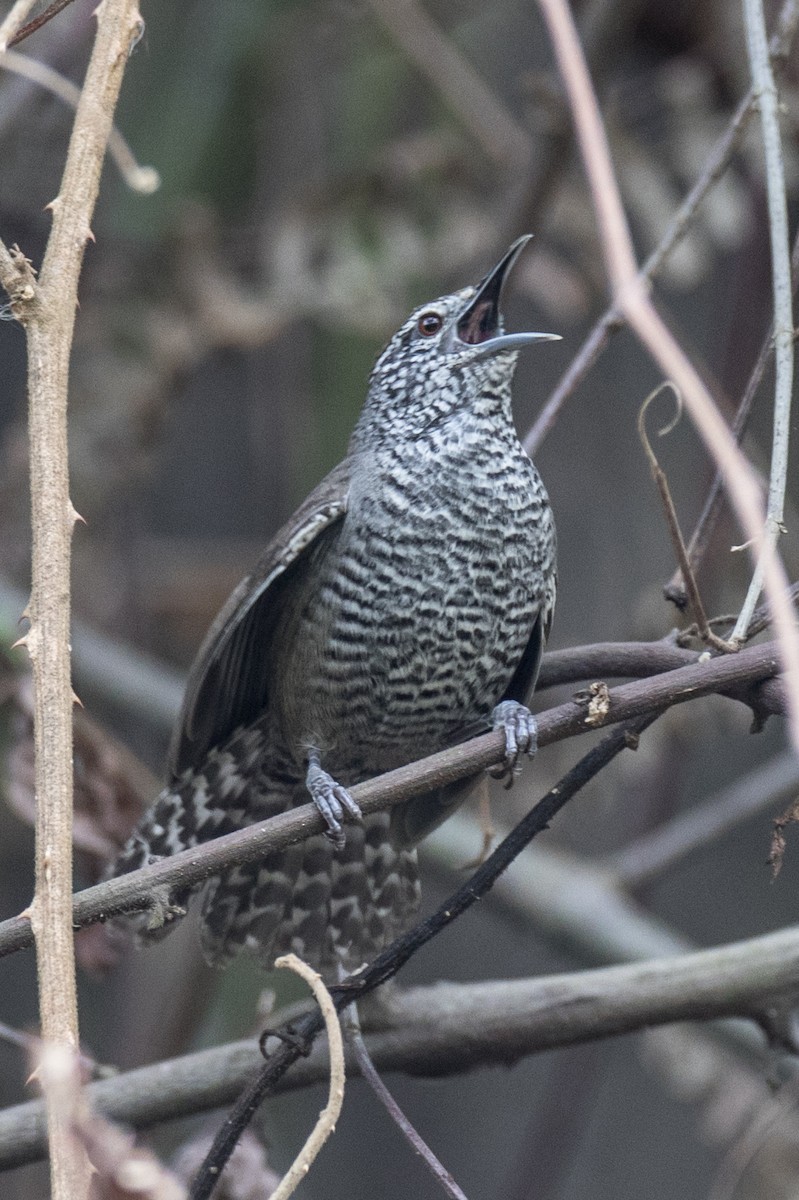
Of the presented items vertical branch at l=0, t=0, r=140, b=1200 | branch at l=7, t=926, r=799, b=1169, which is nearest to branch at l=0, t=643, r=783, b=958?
vertical branch at l=0, t=0, r=140, b=1200

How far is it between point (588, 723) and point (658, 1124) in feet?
17.7

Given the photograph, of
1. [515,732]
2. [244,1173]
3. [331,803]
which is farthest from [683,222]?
[244,1173]

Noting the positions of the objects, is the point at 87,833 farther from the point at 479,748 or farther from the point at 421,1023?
the point at 479,748

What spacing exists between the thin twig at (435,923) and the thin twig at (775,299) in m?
0.29

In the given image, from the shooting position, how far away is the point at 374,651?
3182mm

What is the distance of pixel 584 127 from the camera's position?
1722 mm

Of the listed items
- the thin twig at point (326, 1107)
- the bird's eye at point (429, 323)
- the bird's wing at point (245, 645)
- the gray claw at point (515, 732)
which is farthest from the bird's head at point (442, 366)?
the thin twig at point (326, 1107)

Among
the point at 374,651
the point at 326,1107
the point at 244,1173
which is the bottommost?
the point at 244,1173

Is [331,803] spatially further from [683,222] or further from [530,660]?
[683,222]

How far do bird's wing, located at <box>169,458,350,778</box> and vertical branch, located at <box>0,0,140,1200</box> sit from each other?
0.98 metres

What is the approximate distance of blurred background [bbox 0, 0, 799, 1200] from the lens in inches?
175

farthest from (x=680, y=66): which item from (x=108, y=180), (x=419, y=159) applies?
(x=108, y=180)

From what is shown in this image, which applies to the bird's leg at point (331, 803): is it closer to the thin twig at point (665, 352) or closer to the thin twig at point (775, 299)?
the thin twig at point (775, 299)

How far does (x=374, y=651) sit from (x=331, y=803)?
53 centimetres
